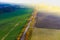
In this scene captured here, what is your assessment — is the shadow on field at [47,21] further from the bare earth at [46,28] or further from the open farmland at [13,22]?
the open farmland at [13,22]

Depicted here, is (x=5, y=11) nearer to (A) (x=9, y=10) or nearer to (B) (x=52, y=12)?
(A) (x=9, y=10)

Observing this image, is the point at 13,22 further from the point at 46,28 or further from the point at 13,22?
the point at 46,28

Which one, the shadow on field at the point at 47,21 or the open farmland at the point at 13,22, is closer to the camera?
the open farmland at the point at 13,22

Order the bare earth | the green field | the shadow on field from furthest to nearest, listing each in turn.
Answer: the shadow on field → the bare earth → the green field

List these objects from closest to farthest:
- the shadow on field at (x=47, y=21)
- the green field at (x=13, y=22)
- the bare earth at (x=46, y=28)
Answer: the green field at (x=13, y=22)
the bare earth at (x=46, y=28)
the shadow on field at (x=47, y=21)

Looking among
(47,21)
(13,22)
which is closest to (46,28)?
(47,21)

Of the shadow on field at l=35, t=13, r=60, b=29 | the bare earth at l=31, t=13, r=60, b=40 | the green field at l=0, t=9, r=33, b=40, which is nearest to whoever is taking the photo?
the green field at l=0, t=9, r=33, b=40

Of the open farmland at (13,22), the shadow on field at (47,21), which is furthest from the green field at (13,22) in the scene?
the shadow on field at (47,21)

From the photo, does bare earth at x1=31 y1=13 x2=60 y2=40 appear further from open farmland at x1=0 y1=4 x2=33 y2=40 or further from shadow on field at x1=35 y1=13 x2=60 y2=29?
open farmland at x1=0 y1=4 x2=33 y2=40

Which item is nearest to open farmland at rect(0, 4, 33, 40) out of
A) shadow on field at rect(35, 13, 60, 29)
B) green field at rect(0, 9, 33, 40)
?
green field at rect(0, 9, 33, 40)
